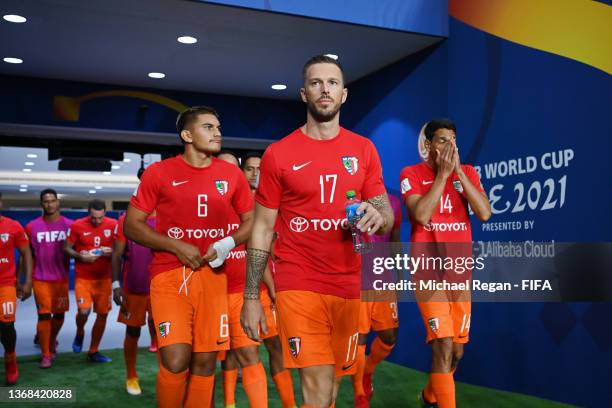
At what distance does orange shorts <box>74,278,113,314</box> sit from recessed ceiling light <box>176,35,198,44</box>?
284 cm

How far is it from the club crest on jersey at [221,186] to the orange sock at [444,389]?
1663mm

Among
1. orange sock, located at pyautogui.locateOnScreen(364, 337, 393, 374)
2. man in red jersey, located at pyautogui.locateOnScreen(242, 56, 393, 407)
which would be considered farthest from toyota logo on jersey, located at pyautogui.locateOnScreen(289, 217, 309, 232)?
orange sock, located at pyautogui.locateOnScreen(364, 337, 393, 374)

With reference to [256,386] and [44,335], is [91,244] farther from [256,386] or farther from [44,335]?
[256,386]

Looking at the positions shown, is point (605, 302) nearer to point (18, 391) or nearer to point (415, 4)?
point (415, 4)

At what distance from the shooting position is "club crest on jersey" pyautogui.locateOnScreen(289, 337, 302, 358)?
8.24 feet

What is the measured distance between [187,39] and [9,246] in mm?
2529

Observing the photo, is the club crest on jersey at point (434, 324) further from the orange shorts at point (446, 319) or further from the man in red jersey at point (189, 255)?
the man in red jersey at point (189, 255)

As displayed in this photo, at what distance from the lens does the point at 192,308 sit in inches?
133

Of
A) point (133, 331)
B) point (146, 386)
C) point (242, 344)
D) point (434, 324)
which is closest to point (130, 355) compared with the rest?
point (133, 331)

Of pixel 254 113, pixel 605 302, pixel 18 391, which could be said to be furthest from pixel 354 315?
pixel 254 113

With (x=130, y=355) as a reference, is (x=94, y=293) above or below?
above

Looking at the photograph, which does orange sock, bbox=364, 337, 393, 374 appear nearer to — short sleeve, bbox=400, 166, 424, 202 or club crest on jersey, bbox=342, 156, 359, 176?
short sleeve, bbox=400, 166, 424, 202

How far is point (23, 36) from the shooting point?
5.88m

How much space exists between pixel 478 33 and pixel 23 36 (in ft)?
13.9
